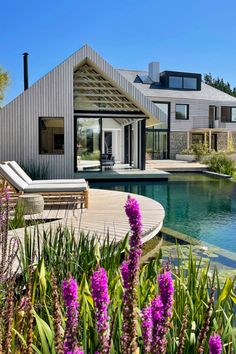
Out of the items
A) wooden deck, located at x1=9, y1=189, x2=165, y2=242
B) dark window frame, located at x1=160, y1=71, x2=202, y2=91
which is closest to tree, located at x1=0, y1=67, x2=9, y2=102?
dark window frame, located at x1=160, y1=71, x2=202, y2=91

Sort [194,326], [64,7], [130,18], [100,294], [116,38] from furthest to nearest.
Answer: [116,38]
[130,18]
[64,7]
[194,326]
[100,294]

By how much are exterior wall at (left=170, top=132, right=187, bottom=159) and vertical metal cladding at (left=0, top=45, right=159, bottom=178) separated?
18207 mm

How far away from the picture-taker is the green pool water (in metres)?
7.72

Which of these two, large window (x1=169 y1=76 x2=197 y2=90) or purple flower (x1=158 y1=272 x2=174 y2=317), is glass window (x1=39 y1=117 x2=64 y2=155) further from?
large window (x1=169 y1=76 x2=197 y2=90)

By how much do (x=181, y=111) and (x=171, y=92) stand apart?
1.93m

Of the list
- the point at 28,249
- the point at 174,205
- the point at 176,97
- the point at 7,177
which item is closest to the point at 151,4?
the point at 174,205

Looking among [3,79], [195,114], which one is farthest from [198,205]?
[195,114]

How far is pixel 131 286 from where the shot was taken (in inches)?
44.6

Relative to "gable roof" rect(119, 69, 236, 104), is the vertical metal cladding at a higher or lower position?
lower

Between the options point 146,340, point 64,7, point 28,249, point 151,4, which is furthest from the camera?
point 151,4

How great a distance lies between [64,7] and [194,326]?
1451 centimetres

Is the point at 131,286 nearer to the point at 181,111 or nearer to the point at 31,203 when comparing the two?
the point at 31,203

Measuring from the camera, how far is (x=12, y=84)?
95.0 feet

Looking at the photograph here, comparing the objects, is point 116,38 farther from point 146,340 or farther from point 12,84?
point 146,340
